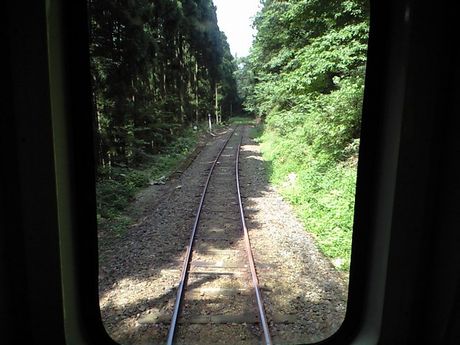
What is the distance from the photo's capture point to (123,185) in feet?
37.9

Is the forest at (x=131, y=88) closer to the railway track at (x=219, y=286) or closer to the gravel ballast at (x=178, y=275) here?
the gravel ballast at (x=178, y=275)

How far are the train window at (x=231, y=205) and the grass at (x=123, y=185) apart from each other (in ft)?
0.18

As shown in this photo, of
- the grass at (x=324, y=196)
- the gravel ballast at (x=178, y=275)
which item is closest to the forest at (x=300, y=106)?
the grass at (x=324, y=196)

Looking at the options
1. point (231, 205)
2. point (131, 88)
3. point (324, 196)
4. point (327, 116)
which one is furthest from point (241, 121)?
point (324, 196)

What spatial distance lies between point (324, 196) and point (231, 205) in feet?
8.08

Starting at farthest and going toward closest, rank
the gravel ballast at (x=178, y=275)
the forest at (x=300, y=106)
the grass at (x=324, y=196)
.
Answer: the forest at (x=300, y=106) → the grass at (x=324, y=196) → the gravel ballast at (x=178, y=275)

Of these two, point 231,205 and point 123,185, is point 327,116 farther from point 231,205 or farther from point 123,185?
point 123,185

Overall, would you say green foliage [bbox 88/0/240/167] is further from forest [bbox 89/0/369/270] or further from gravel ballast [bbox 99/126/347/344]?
gravel ballast [bbox 99/126/347/344]

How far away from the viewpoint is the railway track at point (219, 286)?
4277 mm

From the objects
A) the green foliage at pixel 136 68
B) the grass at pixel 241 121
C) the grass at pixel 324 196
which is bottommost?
the grass at pixel 324 196

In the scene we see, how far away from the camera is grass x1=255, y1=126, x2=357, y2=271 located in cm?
706

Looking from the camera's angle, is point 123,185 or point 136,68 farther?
point 136,68
